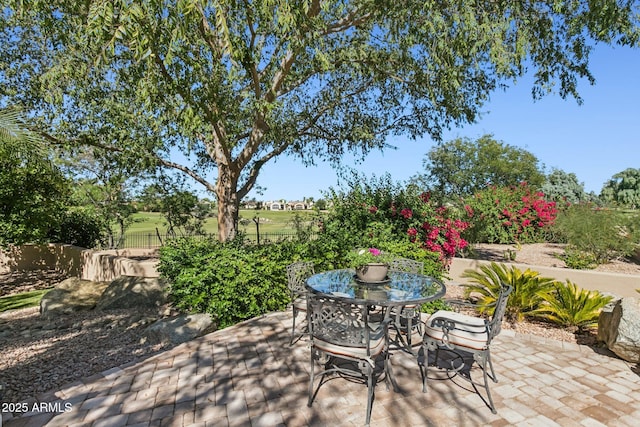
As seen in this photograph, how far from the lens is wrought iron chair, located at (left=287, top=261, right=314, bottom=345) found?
3.93 metres

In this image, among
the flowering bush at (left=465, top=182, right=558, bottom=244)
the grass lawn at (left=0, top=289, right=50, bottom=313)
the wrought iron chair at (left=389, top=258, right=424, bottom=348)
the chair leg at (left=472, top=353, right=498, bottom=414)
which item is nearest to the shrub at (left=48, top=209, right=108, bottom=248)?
the grass lawn at (left=0, top=289, right=50, bottom=313)

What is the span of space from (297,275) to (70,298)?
16.0 ft

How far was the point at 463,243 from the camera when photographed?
21.6ft

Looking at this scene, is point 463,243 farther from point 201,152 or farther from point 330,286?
point 201,152

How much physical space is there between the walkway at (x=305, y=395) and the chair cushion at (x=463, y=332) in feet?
1.39

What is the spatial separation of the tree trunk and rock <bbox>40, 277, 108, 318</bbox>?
8.98 ft

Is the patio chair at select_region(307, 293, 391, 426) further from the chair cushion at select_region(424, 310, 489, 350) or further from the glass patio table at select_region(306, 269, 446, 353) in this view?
the chair cushion at select_region(424, 310, 489, 350)

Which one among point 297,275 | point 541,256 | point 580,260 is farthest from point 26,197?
point 541,256

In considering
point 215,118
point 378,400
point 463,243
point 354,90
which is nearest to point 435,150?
point 354,90

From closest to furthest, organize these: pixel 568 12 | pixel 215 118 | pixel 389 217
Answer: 1. pixel 215 118
2. pixel 568 12
3. pixel 389 217

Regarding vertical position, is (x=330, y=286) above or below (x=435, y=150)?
below

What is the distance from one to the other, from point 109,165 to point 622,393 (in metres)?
9.87

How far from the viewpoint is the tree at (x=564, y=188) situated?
20.8m

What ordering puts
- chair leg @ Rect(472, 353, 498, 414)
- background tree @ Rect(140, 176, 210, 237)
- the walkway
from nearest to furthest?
the walkway
chair leg @ Rect(472, 353, 498, 414)
background tree @ Rect(140, 176, 210, 237)
